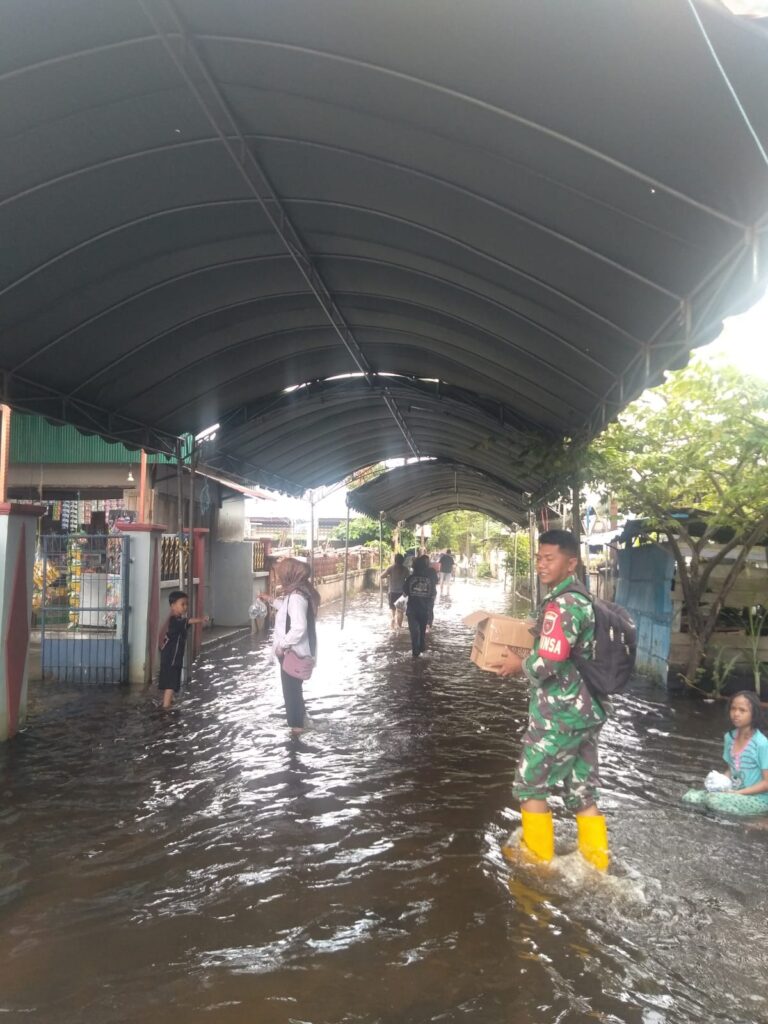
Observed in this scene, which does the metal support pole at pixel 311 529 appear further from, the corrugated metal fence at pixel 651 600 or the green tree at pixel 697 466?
the green tree at pixel 697 466

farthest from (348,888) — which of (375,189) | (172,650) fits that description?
(172,650)

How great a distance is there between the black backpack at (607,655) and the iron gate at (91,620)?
6044 millimetres

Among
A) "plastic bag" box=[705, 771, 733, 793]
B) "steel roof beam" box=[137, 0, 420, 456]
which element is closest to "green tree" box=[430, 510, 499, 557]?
"steel roof beam" box=[137, 0, 420, 456]

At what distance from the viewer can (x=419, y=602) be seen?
35.7ft

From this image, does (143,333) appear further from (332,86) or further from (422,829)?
(422,829)

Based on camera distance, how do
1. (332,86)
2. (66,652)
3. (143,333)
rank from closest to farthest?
(332,86) → (143,333) → (66,652)

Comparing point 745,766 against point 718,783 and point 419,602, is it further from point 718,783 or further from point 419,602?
point 419,602

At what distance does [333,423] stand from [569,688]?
8599 millimetres

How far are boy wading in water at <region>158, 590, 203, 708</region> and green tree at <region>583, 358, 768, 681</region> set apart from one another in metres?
4.39

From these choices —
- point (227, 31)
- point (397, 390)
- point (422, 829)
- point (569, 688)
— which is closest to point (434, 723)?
point (422, 829)

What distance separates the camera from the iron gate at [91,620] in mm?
8398

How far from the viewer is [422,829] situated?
435 cm

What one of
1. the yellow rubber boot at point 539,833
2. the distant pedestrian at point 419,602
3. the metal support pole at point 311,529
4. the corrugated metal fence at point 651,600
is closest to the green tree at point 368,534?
the metal support pole at point 311,529

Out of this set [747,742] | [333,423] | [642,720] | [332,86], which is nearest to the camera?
[332,86]
